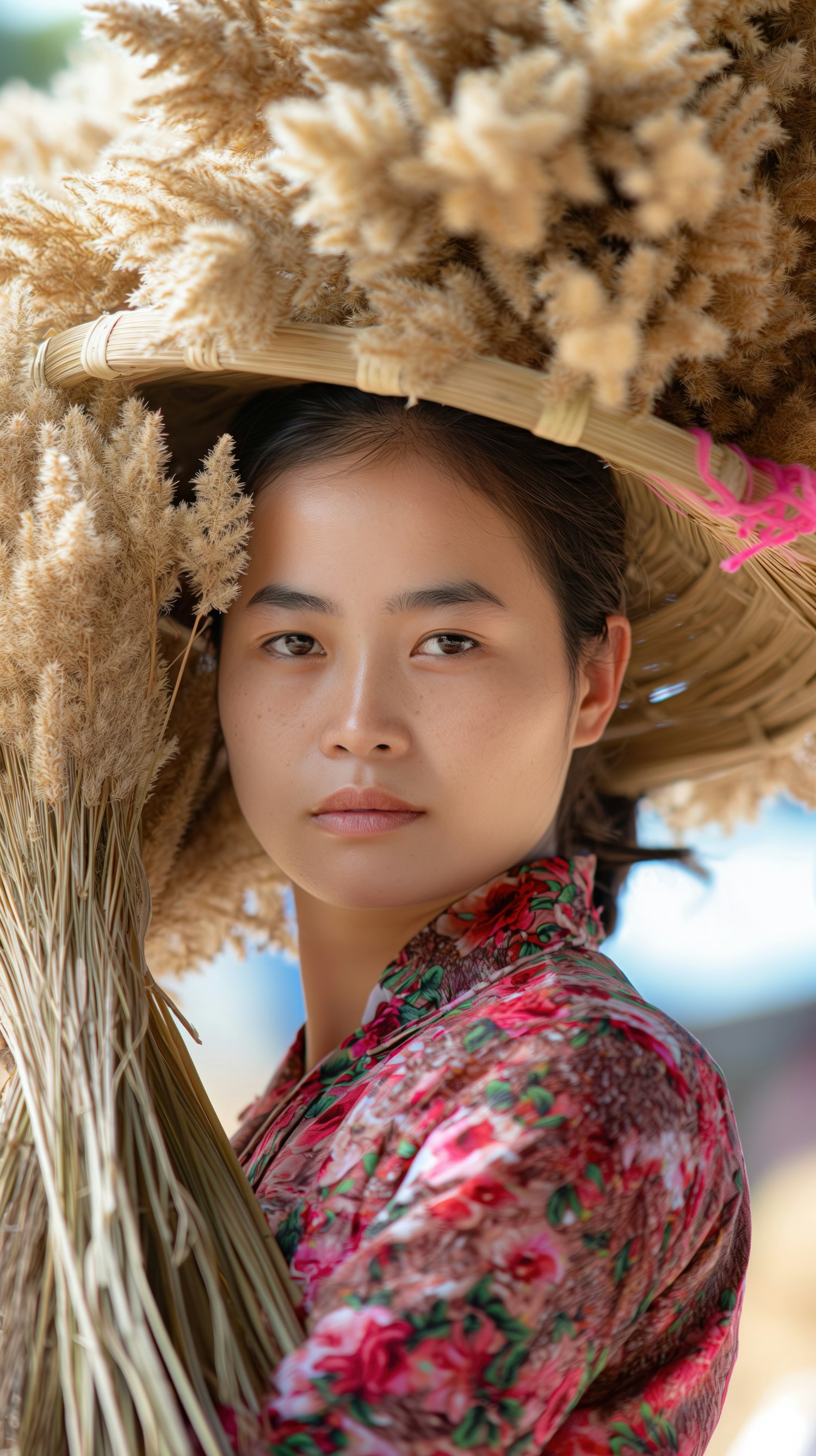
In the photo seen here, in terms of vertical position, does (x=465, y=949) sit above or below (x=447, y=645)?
below

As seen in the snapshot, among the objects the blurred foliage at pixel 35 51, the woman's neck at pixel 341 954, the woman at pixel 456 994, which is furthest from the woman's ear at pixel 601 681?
the blurred foliage at pixel 35 51

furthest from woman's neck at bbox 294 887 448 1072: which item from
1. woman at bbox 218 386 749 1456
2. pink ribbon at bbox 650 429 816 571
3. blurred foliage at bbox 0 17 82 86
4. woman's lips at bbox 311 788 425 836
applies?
blurred foliage at bbox 0 17 82 86

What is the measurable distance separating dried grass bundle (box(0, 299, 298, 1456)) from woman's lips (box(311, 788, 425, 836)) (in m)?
0.15

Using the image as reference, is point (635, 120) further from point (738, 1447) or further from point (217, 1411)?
point (738, 1447)

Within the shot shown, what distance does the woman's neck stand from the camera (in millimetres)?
1115

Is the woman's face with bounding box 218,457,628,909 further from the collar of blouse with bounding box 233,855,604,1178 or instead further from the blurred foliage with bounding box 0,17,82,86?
the blurred foliage with bounding box 0,17,82,86

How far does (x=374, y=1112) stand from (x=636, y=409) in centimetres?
56

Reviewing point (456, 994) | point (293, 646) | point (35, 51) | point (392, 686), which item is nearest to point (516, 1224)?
point (456, 994)

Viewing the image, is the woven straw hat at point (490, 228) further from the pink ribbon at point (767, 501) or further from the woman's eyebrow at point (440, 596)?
the woman's eyebrow at point (440, 596)

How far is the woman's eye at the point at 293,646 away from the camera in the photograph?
1.03 meters

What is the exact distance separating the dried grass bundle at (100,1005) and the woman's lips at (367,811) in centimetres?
15

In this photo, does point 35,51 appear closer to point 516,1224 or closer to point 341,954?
point 341,954

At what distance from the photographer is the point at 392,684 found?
96cm

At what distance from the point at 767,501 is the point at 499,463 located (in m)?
0.24
